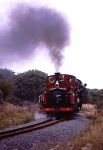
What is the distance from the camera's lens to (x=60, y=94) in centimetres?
2675

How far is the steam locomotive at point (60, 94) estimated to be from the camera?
2628cm

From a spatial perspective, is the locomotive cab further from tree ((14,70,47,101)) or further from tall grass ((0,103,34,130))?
tree ((14,70,47,101))

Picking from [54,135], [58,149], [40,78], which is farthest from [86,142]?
[40,78]

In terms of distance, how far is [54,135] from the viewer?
14688 mm

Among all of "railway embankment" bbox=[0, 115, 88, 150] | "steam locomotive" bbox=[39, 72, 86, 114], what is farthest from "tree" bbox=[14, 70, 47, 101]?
"railway embankment" bbox=[0, 115, 88, 150]

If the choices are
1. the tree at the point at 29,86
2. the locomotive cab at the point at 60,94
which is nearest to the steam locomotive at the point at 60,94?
the locomotive cab at the point at 60,94

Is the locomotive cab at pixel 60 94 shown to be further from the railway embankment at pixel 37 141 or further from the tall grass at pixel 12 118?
the railway embankment at pixel 37 141

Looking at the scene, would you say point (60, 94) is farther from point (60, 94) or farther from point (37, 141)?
point (37, 141)

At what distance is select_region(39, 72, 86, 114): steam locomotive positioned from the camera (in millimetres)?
26281

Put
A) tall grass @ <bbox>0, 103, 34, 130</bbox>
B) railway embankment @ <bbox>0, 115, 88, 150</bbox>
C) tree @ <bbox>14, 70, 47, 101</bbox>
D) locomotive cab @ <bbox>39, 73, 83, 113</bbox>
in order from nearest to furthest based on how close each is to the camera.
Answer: railway embankment @ <bbox>0, 115, 88, 150</bbox>, tall grass @ <bbox>0, 103, 34, 130</bbox>, locomotive cab @ <bbox>39, 73, 83, 113</bbox>, tree @ <bbox>14, 70, 47, 101</bbox>

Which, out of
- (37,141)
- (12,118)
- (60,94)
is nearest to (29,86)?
(60,94)

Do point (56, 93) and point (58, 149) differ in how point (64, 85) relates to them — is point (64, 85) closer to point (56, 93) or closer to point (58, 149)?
point (56, 93)

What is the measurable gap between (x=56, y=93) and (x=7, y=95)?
1986cm

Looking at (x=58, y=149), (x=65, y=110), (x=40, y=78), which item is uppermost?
(x=40, y=78)
